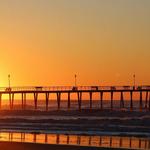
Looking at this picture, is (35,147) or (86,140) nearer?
(35,147)

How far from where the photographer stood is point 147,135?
126ft

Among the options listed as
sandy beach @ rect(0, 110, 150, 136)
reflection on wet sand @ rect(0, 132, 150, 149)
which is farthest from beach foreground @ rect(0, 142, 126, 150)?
sandy beach @ rect(0, 110, 150, 136)

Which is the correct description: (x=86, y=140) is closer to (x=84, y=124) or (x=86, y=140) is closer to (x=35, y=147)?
(x=35, y=147)

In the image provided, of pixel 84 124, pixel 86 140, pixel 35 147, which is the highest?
pixel 35 147

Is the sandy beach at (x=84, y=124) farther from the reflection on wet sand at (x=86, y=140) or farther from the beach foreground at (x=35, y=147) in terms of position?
the beach foreground at (x=35, y=147)

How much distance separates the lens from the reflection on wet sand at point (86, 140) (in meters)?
31.7

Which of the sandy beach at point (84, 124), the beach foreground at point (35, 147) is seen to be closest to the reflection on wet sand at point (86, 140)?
the beach foreground at point (35, 147)

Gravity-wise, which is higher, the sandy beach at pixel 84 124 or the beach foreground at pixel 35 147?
the beach foreground at pixel 35 147

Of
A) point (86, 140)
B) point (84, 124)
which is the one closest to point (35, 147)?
point (86, 140)

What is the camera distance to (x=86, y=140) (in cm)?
3431

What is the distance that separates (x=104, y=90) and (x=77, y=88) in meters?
5.32

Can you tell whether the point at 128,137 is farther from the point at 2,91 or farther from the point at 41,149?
the point at 2,91

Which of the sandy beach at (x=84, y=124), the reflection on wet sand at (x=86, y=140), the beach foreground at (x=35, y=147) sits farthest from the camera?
the sandy beach at (x=84, y=124)

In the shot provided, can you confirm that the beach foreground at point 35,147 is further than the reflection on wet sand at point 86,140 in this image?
No
